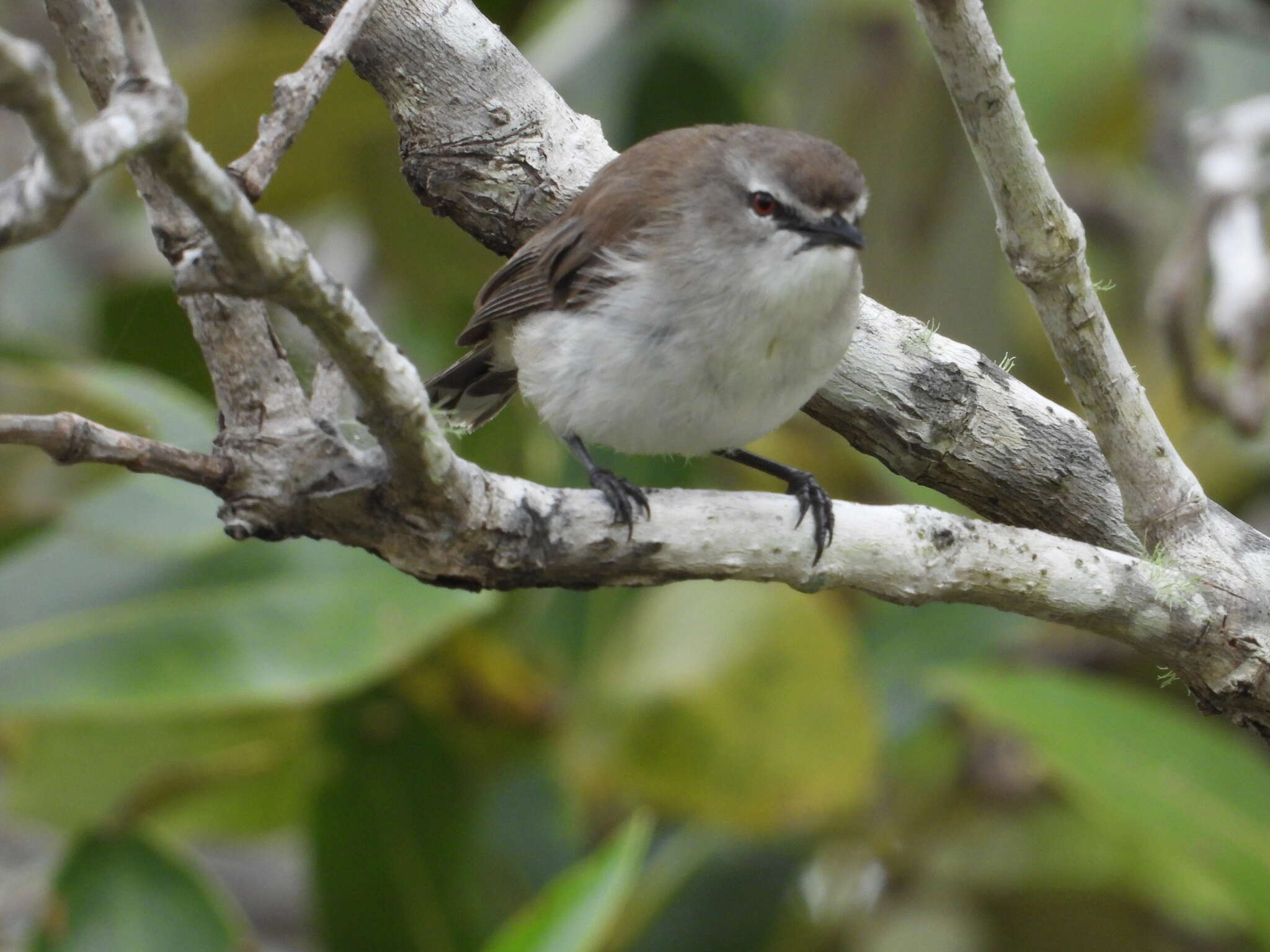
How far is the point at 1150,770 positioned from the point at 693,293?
2.08 m

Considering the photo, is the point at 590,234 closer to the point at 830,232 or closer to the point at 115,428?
the point at 830,232

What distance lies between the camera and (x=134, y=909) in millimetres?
3668

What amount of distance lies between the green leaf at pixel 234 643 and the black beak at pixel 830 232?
131 centimetres

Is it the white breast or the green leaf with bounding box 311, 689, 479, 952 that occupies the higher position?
the white breast

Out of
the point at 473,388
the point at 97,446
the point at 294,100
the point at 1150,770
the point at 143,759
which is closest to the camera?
the point at 97,446

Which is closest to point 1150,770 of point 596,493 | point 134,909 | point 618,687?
point 618,687

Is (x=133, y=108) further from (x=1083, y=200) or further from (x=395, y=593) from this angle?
(x=1083, y=200)

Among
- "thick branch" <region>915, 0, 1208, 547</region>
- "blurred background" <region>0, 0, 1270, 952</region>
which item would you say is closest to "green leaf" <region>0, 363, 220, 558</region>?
"blurred background" <region>0, 0, 1270, 952</region>

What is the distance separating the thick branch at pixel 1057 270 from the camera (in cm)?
184

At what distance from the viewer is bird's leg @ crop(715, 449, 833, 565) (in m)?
2.11

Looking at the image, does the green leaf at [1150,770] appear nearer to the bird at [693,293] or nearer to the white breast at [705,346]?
the bird at [693,293]

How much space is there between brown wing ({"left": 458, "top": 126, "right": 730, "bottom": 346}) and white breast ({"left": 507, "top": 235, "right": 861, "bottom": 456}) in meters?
0.08

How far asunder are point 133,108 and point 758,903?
3663 millimetres

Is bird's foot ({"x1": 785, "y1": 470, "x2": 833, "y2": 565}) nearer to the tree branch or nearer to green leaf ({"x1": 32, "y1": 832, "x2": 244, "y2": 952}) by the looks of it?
the tree branch
